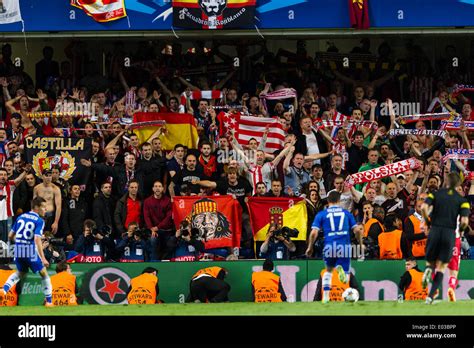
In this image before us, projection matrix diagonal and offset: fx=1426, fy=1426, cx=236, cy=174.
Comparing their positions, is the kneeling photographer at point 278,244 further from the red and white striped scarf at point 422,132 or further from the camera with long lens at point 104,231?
the red and white striped scarf at point 422,132

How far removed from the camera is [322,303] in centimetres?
2202

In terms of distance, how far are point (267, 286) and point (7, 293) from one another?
4.54 metres

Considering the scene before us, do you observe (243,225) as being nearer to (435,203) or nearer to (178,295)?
(178,295)

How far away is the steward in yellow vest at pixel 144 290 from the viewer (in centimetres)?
2414

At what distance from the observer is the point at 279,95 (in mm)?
29406

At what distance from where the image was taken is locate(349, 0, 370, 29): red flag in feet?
94.8

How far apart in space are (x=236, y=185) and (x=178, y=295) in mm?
2673

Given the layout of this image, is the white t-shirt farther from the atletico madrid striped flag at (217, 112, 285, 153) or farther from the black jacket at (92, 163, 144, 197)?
the black jacket at (92, 163, 144, 197)

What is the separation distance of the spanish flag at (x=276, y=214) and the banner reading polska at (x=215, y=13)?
4.40 m

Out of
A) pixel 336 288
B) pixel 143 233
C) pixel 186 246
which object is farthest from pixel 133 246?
pixel 336 288

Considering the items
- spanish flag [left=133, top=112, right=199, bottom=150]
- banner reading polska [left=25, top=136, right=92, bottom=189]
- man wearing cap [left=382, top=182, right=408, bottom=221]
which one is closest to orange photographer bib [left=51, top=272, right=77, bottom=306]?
banner reading polska [left=25, top=136, right=92, bottom=189]

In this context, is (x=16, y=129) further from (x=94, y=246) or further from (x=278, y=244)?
(x=278, y=244)

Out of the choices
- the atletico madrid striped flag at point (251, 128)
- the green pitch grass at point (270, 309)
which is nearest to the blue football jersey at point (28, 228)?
the green pitch grass at point (270, 309)

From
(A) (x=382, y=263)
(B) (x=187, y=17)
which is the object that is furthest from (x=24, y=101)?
(A) (x=382, y=263)
